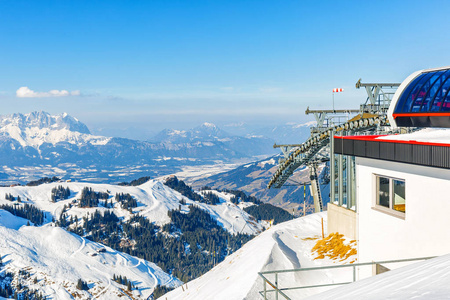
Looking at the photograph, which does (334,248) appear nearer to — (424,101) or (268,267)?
(268,267)

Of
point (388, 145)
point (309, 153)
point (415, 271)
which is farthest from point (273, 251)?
point (309, 153)

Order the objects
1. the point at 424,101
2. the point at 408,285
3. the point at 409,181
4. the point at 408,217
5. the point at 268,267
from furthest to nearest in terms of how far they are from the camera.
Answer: the point at 268,267 < the point at 424,101 < the point at 408,217 < the point at 409,181 < the point at 408,285

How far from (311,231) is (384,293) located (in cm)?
2835

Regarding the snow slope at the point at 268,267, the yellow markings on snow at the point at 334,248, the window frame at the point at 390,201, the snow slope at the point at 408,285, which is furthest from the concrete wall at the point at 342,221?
the snow slope at the point at 408,285

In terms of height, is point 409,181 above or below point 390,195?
above

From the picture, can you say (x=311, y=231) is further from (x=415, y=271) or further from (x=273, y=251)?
(x=415, y=271)

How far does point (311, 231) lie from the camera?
3703cm

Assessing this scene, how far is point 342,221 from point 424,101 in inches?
544

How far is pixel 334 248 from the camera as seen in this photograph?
28547 mm

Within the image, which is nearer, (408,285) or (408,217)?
(408,285)

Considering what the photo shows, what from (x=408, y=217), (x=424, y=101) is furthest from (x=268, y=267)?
(x=424, y=101)

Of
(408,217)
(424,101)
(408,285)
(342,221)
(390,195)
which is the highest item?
(424,101)

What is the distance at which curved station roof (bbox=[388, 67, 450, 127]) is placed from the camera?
749 inches

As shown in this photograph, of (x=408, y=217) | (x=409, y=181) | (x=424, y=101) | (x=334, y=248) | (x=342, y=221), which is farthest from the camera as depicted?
(x=342, y=221)
